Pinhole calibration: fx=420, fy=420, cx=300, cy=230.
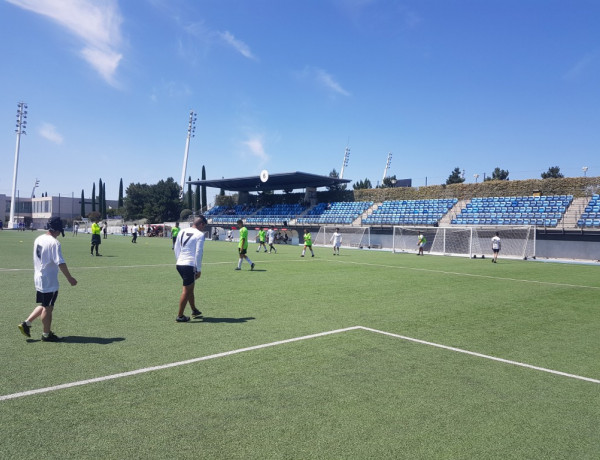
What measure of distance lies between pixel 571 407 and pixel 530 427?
864mm

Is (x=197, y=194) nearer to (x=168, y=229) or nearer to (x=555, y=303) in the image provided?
(x=168, y=229)

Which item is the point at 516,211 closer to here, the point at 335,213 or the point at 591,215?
the point at 591,215

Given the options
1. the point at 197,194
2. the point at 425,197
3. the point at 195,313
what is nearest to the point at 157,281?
the point at 195,313

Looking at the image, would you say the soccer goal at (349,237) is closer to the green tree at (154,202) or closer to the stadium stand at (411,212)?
the stadium stand at (411,212)

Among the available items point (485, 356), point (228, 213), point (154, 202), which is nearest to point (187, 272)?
point (485, 356)

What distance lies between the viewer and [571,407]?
14.8 feet

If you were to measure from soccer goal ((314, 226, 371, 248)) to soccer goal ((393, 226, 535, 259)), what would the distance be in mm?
3826

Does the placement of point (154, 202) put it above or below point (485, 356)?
above

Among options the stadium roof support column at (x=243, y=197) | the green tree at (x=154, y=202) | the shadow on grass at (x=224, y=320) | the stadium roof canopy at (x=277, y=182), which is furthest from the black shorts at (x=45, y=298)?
the green tree at (x=154, y=202)

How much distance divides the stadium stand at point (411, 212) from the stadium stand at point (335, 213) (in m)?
1.88

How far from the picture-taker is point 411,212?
4491 cm

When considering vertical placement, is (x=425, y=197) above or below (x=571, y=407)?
above

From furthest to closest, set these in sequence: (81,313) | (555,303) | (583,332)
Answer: (555,303)
(81,313)
(583,332)

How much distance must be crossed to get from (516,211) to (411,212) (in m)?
10.5
